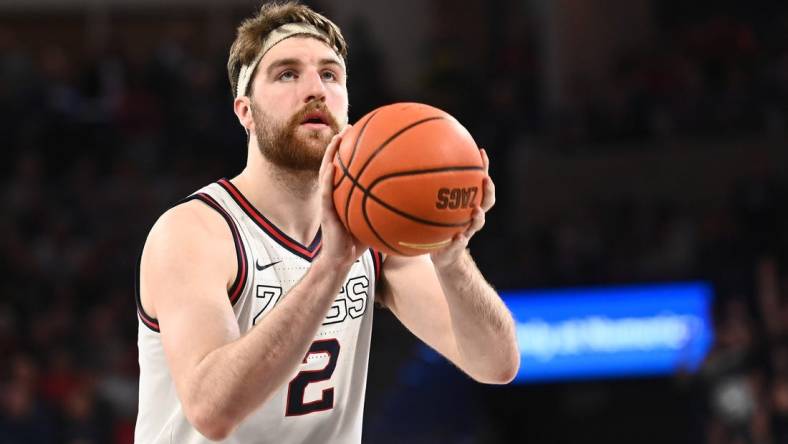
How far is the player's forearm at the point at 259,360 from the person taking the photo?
116 inches

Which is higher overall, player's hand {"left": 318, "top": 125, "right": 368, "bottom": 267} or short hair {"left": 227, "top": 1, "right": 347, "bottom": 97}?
short hair {"left": 227, "top": 1, "right": 347, "bottom": 97}

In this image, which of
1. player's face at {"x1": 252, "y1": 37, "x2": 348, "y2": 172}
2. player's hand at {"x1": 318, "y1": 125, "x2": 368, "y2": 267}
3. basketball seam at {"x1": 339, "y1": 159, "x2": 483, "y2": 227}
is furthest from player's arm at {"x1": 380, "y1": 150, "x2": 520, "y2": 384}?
player's face at {"x1": 252, "y1": 37, "x2": 348, "y2": 172}

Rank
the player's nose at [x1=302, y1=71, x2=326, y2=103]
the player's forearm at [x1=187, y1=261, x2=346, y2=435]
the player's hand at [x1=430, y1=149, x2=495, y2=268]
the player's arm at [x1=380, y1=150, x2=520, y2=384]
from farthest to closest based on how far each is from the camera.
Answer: the player's nose at [x1=302, y1=71, x2=326, y2=103]
the player's arm at [x1=380, y1=150, x2=520, y2=384]
the player's hand at [x1=430, y1=149, x2=495, y2=268]
the player's forearm at [x1=187, y1=261, x2=346, y2=435]

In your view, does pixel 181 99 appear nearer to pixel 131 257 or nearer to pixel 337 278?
pixel 131 257

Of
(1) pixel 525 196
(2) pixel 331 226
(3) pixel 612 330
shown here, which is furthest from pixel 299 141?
(1) pixel 525 196

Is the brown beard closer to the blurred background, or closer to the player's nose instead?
the player's nose

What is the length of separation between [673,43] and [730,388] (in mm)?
6162

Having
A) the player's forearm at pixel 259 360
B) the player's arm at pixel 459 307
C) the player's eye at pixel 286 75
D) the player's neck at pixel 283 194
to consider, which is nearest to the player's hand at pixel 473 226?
the player's arm at pixel 459 307

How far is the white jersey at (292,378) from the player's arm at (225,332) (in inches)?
9.2

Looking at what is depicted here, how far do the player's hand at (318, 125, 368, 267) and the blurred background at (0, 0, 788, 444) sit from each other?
6.37 m

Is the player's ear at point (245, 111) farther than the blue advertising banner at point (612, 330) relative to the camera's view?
No

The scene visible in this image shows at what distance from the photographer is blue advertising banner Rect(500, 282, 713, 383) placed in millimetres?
10203

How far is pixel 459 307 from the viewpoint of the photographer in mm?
3441

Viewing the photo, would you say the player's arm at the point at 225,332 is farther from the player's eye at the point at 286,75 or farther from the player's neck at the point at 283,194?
the player's eye at the point at 286,75
